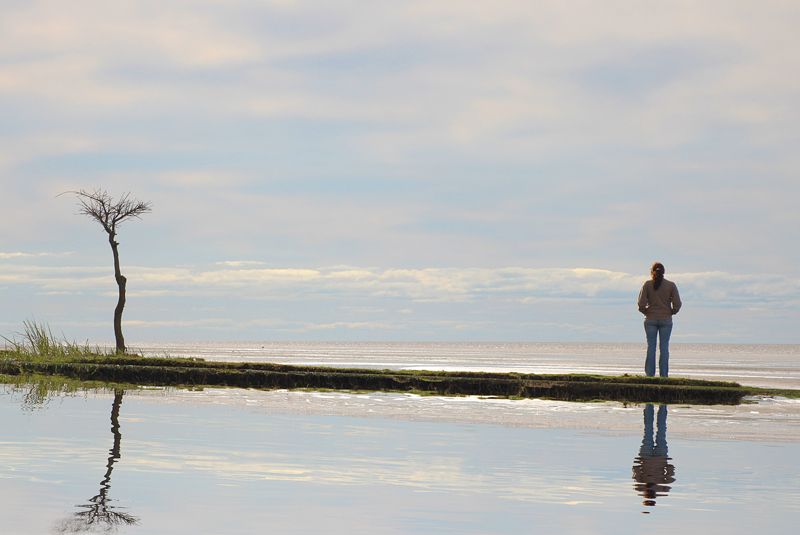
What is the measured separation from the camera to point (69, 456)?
439 inches

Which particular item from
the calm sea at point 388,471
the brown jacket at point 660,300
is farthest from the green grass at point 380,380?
the calm sea at point 388,471

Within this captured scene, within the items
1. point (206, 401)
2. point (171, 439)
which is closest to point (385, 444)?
point (171, 439)

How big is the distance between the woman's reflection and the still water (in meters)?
0.02

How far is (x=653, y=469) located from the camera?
11.1 meters

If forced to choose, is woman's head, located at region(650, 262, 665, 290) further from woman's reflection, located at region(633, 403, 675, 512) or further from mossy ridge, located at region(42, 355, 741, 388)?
woman's reflection, located at region(633, 403, 675, 512)

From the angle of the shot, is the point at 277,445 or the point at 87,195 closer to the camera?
the point at 277,445

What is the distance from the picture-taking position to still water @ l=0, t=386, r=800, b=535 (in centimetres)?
792

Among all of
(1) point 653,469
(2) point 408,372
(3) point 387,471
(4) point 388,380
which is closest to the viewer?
(3) point 387,471

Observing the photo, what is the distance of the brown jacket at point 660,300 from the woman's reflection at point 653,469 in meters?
8.38

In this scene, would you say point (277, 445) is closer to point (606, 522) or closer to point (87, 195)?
point (606, 522)

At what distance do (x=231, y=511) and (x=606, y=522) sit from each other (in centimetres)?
285

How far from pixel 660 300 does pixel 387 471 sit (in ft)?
47.6

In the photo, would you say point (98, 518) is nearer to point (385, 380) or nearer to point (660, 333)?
point (385, 380)

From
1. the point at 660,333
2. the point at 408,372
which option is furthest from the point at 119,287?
the point at 660,333
